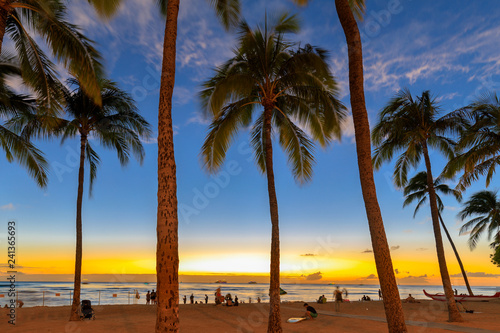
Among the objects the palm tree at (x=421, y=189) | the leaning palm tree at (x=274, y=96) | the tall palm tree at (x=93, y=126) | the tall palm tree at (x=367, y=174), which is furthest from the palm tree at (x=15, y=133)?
the palm tree at (x=421, y=189)

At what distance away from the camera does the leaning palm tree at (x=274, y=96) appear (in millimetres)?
13008

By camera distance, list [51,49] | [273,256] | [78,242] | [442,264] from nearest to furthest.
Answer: [51,49]
[273,256]
[78,242]
[442,264]

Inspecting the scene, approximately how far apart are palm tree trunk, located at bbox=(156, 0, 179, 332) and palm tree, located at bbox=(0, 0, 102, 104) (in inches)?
136

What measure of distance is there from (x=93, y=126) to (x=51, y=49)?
717cm

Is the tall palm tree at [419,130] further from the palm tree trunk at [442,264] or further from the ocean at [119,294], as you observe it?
the ocean at [119,294]

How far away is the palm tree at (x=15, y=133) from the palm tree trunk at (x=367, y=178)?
1187 centimetres

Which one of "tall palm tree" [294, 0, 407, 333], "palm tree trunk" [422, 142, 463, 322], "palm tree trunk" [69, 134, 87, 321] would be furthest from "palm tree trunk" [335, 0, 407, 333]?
"palm tree trunk" [69, 134, 87, 321]

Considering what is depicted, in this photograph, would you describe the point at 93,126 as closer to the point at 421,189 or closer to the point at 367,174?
the point at 367,174

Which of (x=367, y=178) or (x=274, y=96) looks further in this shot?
(x=274, y=96)

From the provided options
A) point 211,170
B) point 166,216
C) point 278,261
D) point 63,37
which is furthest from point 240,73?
point 166,216

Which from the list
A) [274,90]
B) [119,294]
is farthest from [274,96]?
[119,294]

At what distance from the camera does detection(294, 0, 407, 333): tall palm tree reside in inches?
302

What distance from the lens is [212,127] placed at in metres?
14.4

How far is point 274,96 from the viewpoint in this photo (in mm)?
13664
